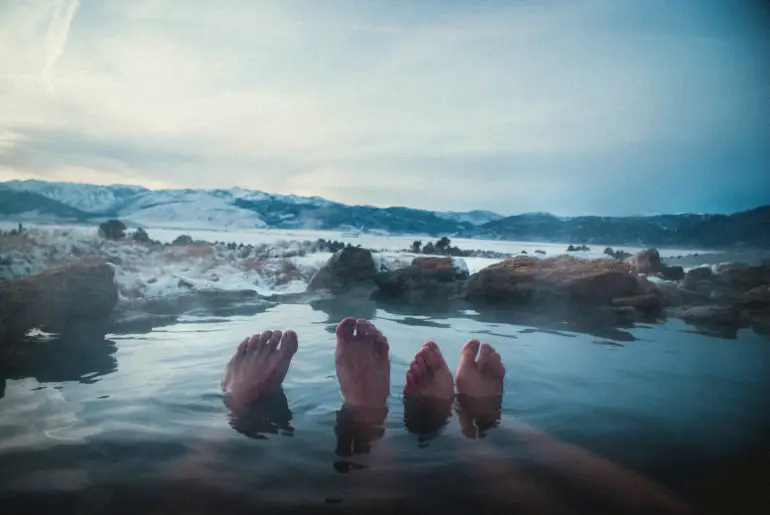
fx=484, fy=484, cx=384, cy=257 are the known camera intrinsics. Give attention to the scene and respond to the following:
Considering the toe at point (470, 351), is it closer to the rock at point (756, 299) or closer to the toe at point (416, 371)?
the toe at point (416, 371)

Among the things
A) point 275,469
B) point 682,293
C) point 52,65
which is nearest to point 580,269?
point 682,293

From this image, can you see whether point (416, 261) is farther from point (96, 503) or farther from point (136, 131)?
point (96, 503)

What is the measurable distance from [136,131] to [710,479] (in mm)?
2447

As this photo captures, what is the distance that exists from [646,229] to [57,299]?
291cm

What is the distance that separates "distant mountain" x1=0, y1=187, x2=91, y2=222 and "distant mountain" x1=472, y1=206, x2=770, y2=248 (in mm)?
2002

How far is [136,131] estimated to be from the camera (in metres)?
2.21

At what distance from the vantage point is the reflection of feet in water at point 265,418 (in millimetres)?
1333

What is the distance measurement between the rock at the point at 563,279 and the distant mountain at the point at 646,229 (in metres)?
0.14

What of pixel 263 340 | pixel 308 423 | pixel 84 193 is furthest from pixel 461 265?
pixel 84 193

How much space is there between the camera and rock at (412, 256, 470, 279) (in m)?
2.91

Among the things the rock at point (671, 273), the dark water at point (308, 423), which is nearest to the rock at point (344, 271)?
the dark water at point (308, 423)

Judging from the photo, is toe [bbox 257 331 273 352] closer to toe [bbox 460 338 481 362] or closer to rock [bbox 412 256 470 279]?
toe [bbox 460 338 481 362]

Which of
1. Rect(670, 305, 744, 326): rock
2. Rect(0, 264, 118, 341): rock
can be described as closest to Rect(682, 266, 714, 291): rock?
Rect(670, 305, 744, 326): rock

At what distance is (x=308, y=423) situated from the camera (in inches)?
54.9
